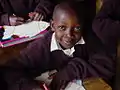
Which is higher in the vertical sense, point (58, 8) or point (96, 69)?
point (58, 8)

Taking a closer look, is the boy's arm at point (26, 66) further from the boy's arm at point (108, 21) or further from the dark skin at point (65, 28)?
the boy's arm at point (108, 21)

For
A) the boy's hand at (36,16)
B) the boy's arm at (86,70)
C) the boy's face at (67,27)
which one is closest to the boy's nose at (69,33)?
the boy's face at (67,27)

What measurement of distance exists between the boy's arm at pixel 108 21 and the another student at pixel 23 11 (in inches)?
10.4

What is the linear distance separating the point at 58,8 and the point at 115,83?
14.2 inches

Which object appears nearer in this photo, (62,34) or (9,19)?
(62,34)

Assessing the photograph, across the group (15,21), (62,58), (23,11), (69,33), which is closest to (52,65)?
(62,58)

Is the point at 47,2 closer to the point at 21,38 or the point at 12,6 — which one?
the point at 12,6

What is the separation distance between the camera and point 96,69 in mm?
1062

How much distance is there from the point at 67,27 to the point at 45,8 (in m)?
0.30

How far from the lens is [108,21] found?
1.11m

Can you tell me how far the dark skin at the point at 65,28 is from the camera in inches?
41.0

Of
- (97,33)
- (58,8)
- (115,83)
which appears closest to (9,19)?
(58,8)

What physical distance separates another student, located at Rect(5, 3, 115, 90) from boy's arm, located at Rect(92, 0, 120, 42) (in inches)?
3.0

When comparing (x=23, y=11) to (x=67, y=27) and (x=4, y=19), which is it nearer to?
(x=4, y=19)
